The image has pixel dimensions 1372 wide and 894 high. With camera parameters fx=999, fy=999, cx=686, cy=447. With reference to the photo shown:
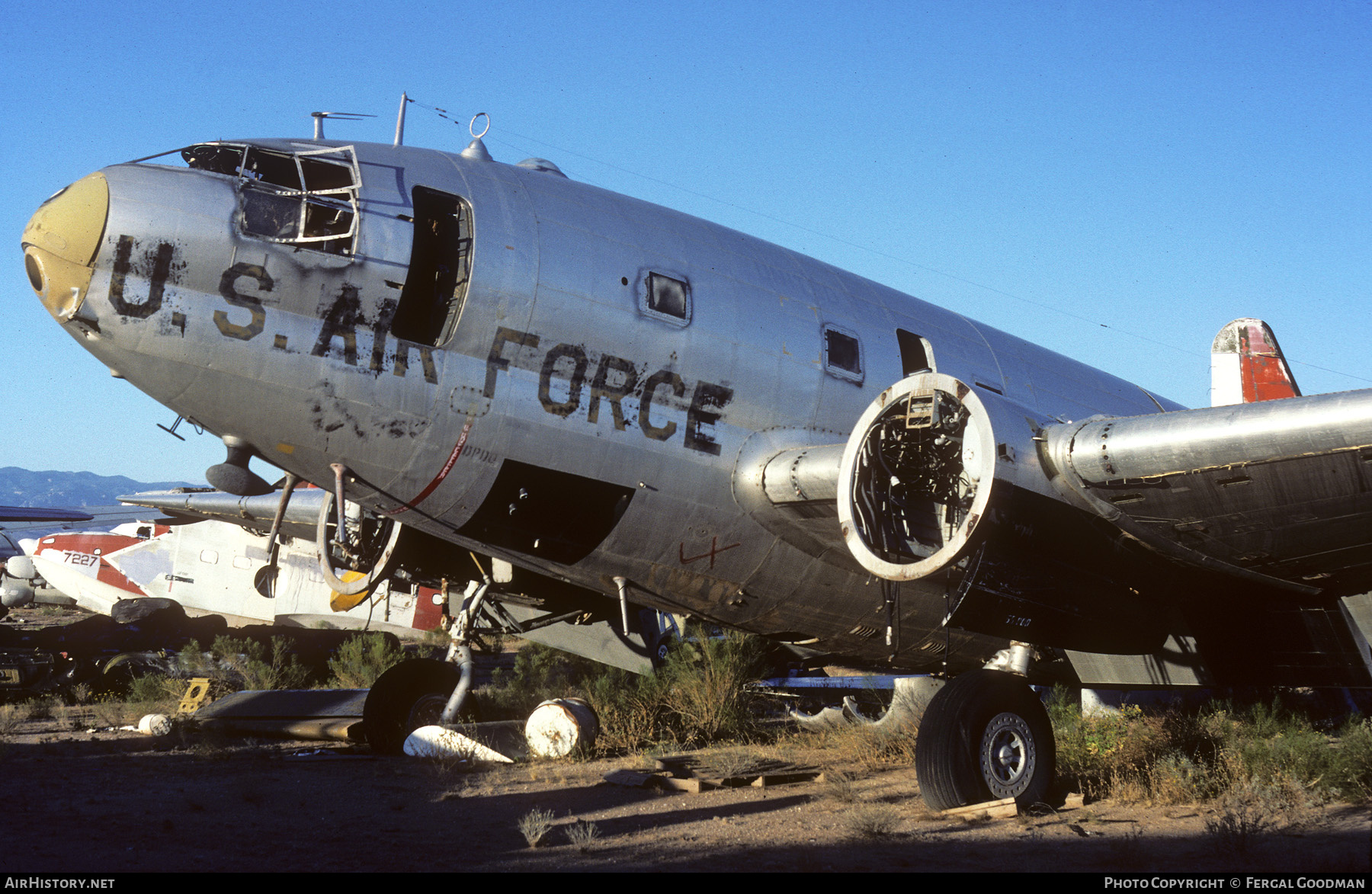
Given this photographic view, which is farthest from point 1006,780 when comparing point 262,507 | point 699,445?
point 262,507

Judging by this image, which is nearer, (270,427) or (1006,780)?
(270,427)

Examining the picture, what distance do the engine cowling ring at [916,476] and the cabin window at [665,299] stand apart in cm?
204

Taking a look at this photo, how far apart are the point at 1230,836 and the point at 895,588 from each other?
387 centimetres

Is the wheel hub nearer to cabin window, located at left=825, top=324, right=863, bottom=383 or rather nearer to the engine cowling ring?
the engine cowling ring

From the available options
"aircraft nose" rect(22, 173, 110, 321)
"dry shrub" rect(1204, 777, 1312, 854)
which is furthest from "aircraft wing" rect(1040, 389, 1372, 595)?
"aircraft nose" rect(22, 173, 110, 321)

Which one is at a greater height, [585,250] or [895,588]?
[585,250]

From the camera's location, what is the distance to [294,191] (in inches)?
319

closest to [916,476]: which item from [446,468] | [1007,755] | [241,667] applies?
[1007,755]

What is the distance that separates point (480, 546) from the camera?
9.12m

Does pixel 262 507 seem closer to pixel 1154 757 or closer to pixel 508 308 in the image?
pixel 508 308

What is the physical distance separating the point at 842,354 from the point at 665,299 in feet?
6.65

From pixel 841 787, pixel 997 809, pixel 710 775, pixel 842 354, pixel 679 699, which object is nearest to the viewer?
pixel 997 809

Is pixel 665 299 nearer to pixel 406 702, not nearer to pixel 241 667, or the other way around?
pixel 406 702

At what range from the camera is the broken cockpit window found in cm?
792
